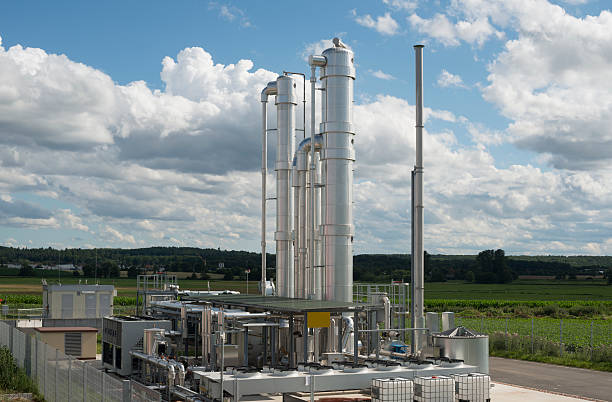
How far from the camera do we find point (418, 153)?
24.9 meters

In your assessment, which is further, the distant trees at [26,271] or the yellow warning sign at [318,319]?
the distant trees at [26,271]

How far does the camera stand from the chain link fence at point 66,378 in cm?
1362

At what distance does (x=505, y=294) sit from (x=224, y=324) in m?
103

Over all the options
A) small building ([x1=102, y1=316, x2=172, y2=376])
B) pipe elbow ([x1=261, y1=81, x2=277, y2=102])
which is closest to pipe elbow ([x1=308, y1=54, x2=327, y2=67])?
pipe elbow ([x1=261, y1=81, x2=277, y2=102])

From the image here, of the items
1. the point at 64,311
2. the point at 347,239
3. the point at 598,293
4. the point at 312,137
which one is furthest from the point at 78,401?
the point at 598,293

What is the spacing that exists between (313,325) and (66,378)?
671 centimetres

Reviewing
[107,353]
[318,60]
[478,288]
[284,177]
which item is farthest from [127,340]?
[478,288]

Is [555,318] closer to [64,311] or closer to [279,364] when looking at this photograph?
[64,311]

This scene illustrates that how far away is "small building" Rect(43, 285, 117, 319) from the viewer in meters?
40.0

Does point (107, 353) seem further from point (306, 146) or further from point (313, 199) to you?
point (306, 146)

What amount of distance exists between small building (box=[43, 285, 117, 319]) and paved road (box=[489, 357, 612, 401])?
73.3 feet

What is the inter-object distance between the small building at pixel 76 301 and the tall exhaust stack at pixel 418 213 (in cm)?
2253

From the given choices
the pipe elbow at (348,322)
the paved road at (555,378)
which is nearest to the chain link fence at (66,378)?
the pipe elbow at (348,322)

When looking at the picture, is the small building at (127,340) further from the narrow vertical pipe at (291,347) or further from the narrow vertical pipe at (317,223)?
the narrow vertical pipe at (291,347)
